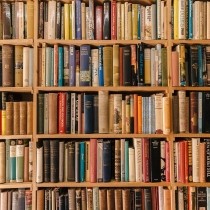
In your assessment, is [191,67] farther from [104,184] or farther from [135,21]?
[104,184]

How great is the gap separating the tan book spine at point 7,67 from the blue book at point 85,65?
1.18 ft

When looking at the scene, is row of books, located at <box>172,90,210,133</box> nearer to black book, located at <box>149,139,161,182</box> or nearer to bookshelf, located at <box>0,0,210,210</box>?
bookshelf, located at <box>0,0,210,210</box>

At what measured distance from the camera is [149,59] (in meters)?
1.55

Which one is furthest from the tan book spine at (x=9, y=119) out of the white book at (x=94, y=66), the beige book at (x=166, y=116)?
the beige book at (x=166, y=116)

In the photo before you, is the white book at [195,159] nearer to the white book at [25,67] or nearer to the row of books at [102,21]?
the row of books at [102,21]

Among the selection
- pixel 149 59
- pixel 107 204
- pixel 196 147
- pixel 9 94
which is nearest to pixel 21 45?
pixel 9 94

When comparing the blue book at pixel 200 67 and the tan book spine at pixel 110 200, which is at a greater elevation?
the blue book at pixel 200 67

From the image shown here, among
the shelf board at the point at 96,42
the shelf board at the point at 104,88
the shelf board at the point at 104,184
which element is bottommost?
the shelf board at the point at 104,184

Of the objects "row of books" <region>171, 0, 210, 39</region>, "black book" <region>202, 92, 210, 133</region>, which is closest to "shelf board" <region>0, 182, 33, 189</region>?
"black book" <region>202, 92, 210, 133</region>

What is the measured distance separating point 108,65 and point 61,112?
345 millimetres

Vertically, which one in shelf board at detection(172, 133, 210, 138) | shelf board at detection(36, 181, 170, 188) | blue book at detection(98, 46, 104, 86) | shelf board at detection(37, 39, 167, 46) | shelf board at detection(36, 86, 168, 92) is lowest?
shelf board at detection(36, 181, 170, 188)

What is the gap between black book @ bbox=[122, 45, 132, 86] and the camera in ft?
5.02

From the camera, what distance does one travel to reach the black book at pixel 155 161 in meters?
1.50

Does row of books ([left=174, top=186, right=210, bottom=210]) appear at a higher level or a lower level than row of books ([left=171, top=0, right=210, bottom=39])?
lower
